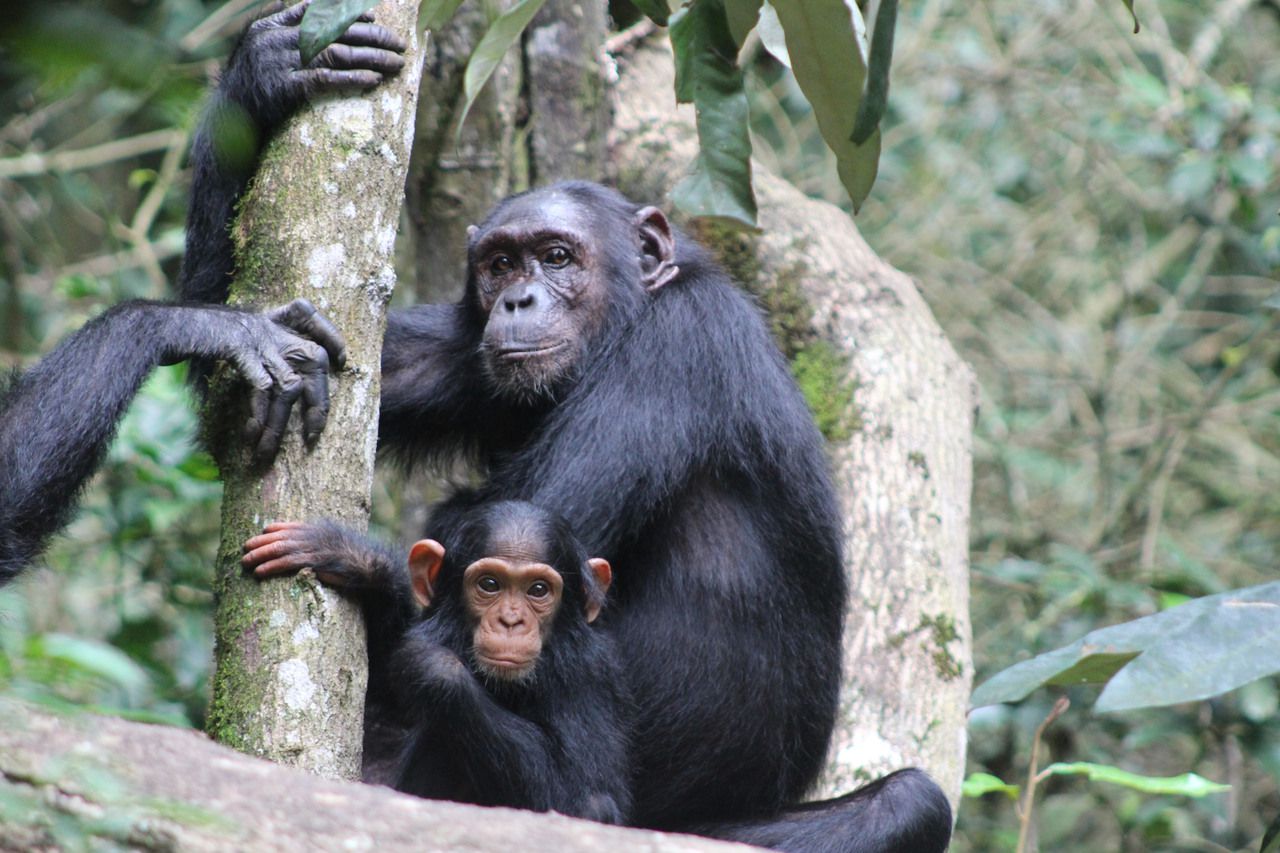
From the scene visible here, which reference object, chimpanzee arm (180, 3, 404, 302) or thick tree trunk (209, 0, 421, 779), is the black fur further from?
chimpanzee arm (180, 3, 404, 302)

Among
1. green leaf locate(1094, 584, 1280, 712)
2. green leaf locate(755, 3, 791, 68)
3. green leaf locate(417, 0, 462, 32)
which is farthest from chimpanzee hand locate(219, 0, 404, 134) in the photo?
green leaf locate(1094, 584, 1280, 712)

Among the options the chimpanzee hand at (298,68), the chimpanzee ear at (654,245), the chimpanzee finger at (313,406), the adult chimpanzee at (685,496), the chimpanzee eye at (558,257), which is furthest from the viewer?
the chimpanzee ear at (654,245)

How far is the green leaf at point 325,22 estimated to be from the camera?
2764 mm

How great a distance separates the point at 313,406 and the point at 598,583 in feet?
3.47

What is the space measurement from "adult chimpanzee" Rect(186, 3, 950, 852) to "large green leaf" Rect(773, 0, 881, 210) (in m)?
1.39

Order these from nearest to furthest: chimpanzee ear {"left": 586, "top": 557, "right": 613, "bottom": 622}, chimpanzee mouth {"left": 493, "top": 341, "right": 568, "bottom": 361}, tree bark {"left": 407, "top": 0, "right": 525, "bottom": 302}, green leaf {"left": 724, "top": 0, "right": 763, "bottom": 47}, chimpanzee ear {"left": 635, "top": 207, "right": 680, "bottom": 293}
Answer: green leaf {"left": 724, "top": 0, "right": 763, "bottom": 47} < chimpanzee ear {"left": 586, "top": 557, "right": 613, "bottom": 622} < chimpanzee mouth {"left": 493, "top": 341, "right": 568, "bottom": 361} < chimpanzee ear {"left": 635, "top": 207, "right": 680, "bottom": 293} < tree bark {"left": 407, "top": 0, "right": 525, "bottom": 302}

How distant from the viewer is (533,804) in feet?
11.3

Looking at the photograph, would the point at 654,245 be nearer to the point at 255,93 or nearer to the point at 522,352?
the point at 522,352

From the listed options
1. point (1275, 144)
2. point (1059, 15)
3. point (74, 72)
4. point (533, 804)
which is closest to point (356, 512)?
point (533, 804)

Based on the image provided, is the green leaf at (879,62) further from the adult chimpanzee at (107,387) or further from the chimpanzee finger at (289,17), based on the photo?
the chimpanzee finger at (289,17)

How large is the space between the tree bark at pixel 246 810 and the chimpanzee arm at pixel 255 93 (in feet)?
4.21

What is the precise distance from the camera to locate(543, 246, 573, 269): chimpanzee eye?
4434 millimetres

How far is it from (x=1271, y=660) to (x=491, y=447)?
9.54ft

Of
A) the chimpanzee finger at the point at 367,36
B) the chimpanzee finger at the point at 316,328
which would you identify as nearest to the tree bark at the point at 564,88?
the chimpanzee finger at the point at 367,36
